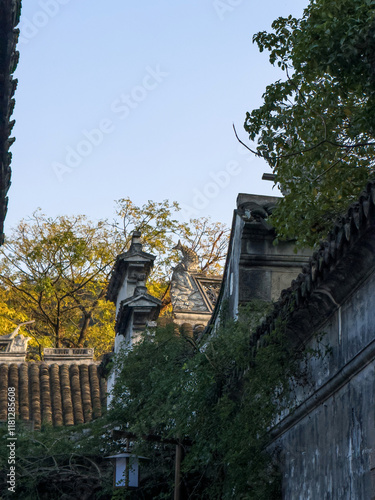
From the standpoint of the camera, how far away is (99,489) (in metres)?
11.3

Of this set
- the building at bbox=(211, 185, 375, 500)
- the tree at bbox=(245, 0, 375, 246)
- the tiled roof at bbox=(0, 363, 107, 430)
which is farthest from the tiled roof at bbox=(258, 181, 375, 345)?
the tiled roof at bbox=(0, 363, 107, 430)

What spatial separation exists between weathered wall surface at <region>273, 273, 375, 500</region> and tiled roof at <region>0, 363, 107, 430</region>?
12.4 m

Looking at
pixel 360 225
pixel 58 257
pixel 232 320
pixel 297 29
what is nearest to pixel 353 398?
pixel 360 225

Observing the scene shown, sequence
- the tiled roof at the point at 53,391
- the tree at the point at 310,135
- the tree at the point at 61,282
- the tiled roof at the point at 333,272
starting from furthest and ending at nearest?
the tree at the point at 61,282
the tiled roof at the point at 53,391
the tree at the point at 310,135
the tiled roof at the point at 333,272

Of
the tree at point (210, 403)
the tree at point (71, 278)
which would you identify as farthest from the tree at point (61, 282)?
the tree at point (210, 403)

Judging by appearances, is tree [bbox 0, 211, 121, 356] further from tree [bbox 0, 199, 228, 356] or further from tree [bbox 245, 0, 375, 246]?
tree [bbox 245, 0, 375, 246]

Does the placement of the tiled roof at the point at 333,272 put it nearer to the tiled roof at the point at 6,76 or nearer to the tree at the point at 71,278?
the tiled roof at the point at 6,76

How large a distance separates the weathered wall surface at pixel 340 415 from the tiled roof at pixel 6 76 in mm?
4235

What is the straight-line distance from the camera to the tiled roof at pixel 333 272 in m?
5.65

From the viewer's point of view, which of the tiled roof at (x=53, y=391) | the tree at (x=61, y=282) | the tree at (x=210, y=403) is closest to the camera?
the tree at (x=210, y=403)

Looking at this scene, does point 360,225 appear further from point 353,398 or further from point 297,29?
point 297,29

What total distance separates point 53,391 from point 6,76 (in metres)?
13.8

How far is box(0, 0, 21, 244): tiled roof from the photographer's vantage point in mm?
8211

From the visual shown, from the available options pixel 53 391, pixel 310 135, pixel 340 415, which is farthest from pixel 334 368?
pixel 53 391
